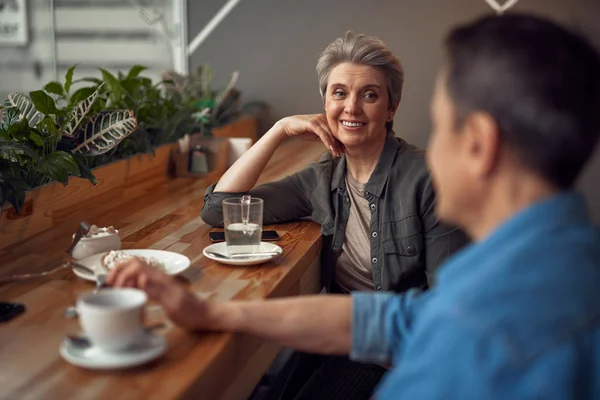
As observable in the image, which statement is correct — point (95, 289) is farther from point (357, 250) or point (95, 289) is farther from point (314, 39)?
A: point (314, 39)

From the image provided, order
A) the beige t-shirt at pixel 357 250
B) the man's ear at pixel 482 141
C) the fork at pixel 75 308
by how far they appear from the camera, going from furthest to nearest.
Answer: the beige t-shirt at pixel 357 250 < the fork at pixel 75 308 < the man's ear at pixel 482 141

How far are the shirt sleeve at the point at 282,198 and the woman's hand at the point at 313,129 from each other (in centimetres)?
9

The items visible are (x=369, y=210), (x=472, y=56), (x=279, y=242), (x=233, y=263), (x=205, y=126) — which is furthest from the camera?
(x=205, y=126)

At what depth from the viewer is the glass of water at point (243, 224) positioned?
1.71 meters

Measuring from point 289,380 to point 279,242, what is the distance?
0.39m

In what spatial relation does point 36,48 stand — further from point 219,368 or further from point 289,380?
point 219,368

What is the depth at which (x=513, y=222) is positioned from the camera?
883mm

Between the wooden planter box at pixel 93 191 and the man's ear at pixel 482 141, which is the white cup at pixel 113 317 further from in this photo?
the wooden planter box at pixel 93 191

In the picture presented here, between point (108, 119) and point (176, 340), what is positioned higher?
point (108, 119)

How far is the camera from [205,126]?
121 inches

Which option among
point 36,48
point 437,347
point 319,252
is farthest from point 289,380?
point 36,48

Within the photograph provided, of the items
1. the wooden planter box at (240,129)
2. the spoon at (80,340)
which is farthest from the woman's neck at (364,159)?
the wooden planter box at (240,129)

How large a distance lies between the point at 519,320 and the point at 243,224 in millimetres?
989

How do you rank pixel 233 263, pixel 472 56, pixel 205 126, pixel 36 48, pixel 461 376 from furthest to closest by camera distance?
pixel 205 126
pixel 36 48
pixel 233 263
pixel 472 56
pixel 461 376
